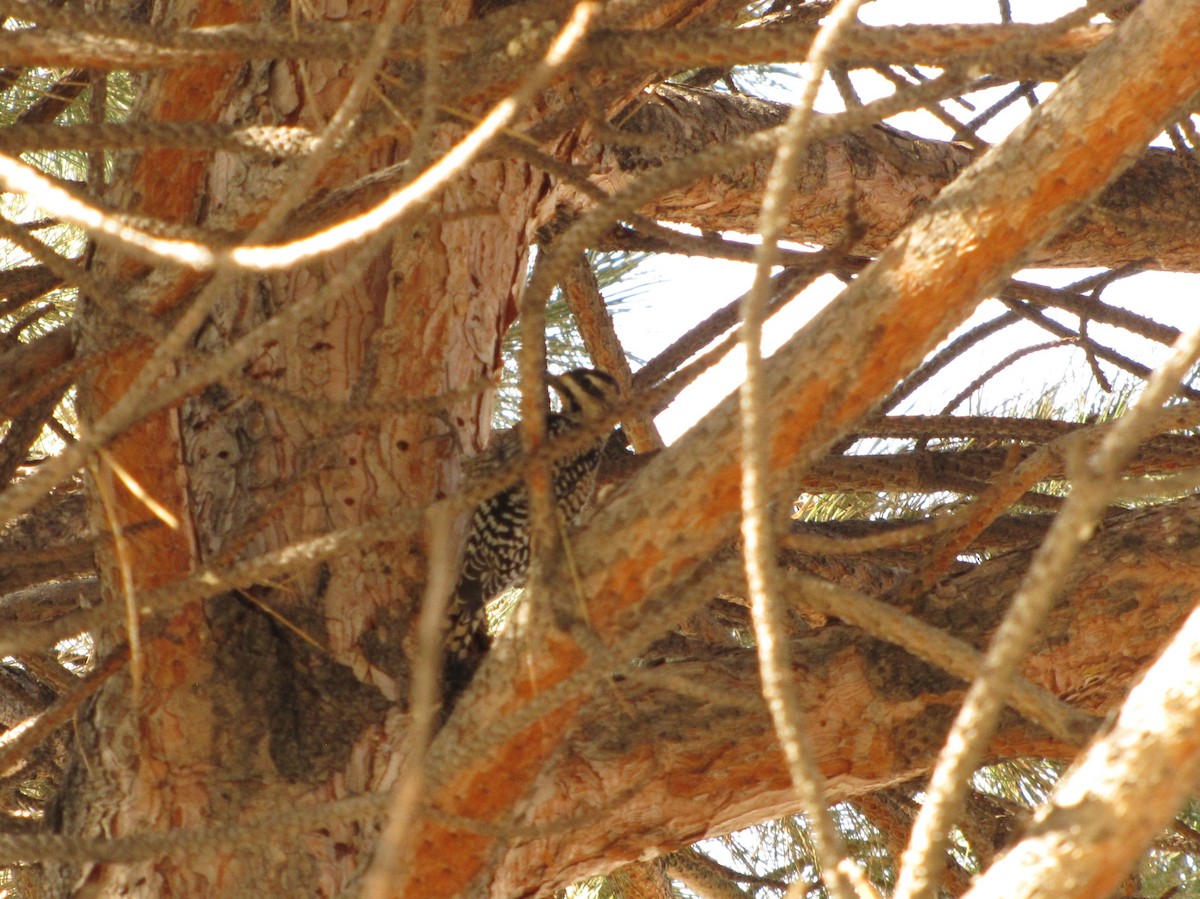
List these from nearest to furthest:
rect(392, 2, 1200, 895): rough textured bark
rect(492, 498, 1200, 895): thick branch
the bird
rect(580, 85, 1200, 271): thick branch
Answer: rect(392, 2, 1200, 895): rough textured bark < rect(492, 498, 1200, 895): thick branch < the bird < rect(580, 85, 1200, 271): thick branch

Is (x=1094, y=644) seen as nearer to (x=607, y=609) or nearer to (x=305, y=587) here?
(x=607, y=609)

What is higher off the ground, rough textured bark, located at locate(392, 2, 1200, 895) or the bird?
the bird

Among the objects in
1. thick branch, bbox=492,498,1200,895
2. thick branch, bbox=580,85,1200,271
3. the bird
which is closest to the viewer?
thick branch, bbox=492,498,1200,895

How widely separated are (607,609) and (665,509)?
16cm

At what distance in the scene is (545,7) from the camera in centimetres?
149

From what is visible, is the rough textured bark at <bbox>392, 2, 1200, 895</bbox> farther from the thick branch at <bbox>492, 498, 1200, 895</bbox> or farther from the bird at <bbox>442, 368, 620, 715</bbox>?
the bird at <bbox>442, 368, 620, 715</bbox>

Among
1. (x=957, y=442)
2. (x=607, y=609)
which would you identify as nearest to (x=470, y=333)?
(x=607, y=609)

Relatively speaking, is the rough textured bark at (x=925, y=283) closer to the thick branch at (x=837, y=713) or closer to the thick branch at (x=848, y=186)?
the thick branch at (x=837, y=713)

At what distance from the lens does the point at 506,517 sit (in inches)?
126

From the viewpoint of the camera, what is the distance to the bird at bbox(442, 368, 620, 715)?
2.67 m

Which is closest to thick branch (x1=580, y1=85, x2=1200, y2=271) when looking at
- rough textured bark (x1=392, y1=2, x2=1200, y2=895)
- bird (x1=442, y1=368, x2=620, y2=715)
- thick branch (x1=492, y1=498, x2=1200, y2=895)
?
bird (x1=442, y1=368, x2=620, y2=715)

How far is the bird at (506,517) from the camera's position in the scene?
2670 millimetres

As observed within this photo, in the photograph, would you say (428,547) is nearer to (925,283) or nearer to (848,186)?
(925,283)

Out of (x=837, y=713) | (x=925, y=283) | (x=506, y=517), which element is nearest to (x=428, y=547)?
(x=837, y=713)
